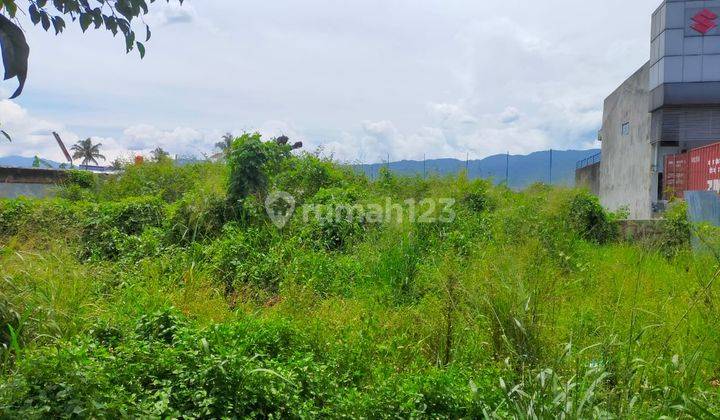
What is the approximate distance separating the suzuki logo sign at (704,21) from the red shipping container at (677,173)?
4.26m

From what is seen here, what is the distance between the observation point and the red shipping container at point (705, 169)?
1391cm

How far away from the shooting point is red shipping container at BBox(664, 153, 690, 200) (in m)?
16.2

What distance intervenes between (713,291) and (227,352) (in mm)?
3691

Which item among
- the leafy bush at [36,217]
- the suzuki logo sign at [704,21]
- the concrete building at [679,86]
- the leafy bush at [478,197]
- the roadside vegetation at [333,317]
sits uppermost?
the suzuki logo sign at [704,21]

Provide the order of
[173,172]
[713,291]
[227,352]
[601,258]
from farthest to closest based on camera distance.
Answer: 1. [173,172]
2. [601,258]
3. [713,291]
4. [227,352]

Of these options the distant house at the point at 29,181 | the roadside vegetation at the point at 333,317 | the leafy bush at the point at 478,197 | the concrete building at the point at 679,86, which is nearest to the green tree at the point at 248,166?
the roadside vegetation at the point at 333,317

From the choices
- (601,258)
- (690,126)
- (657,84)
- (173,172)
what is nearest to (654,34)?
(657,84)

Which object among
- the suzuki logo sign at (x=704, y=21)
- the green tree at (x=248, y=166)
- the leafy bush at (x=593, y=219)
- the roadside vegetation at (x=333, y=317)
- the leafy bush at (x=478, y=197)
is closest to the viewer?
the roadside vegetation at (x=333, y=317)

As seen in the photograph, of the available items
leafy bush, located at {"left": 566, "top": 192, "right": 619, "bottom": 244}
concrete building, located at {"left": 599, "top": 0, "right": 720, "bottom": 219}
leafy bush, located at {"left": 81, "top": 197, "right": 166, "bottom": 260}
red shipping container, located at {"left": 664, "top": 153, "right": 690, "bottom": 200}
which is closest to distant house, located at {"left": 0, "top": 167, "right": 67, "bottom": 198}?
leafy bush, located at {"left": 81, "top": 197, "right": 166, "bottom": 260}

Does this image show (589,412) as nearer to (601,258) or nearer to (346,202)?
(601,258)

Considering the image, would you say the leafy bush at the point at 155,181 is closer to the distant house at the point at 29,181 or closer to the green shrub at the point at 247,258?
the distant house at the point at 29,181

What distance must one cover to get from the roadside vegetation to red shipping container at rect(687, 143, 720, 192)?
7.78 metres

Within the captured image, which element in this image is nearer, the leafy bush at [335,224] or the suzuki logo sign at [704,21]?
the leafy bush at [335,224]

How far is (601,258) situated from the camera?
22.5 feet
